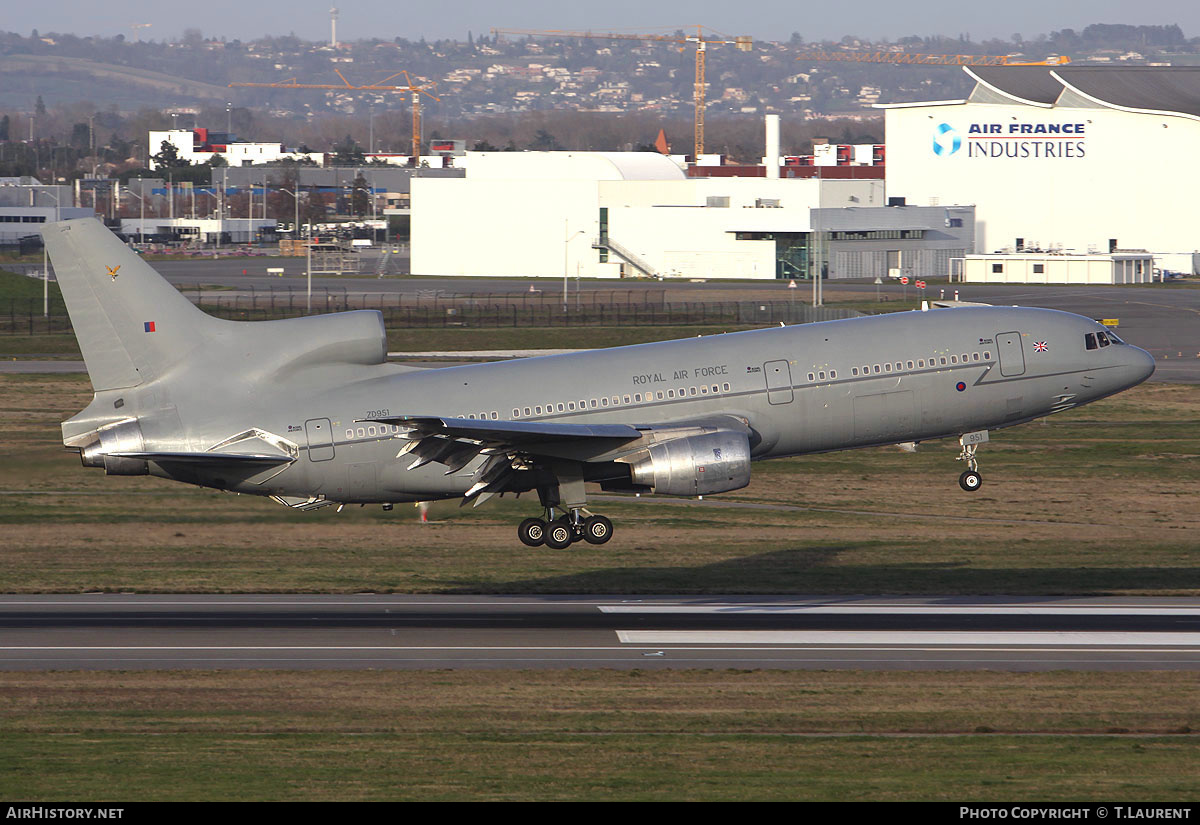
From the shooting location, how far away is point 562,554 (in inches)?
2055

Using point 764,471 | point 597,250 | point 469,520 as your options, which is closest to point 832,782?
point 469,520

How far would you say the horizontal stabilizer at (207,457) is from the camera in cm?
3828

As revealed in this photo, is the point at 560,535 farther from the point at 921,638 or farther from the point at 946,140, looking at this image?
the point at 946,140

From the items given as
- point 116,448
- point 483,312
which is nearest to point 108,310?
point 116,448

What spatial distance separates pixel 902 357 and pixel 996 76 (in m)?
159

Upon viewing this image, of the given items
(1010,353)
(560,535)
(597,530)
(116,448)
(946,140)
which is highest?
(946,140)

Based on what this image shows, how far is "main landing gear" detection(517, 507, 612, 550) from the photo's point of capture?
4103 cm

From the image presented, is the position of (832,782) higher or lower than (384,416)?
lower

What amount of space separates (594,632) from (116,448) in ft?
44.8

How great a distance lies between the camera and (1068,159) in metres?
181

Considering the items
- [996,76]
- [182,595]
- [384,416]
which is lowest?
[182,595]

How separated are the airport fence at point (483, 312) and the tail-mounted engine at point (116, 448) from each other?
76.4 metres
